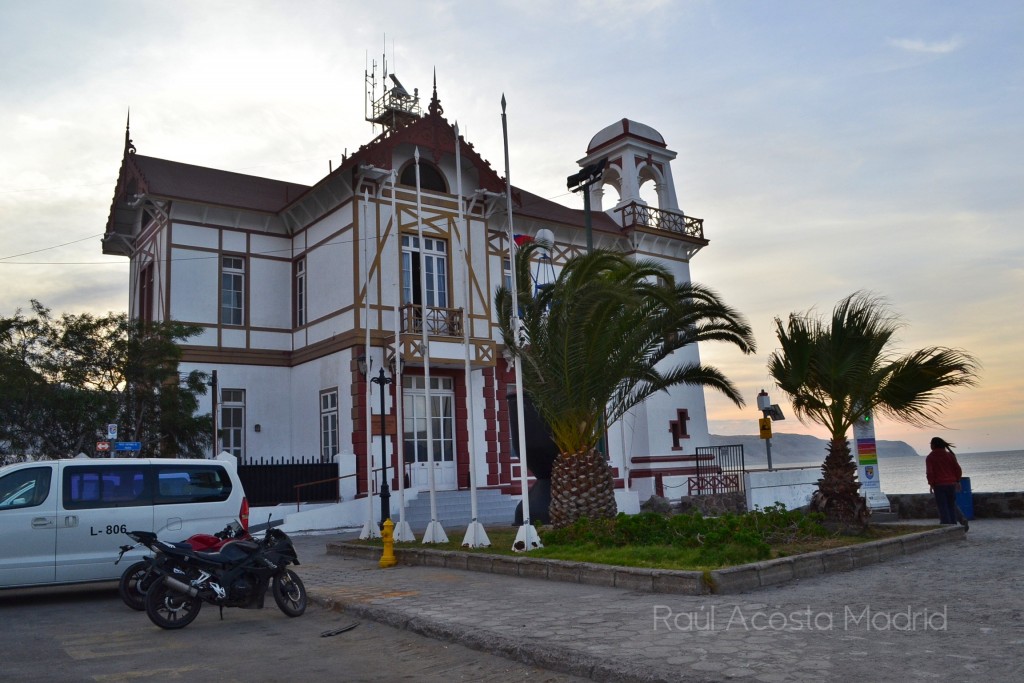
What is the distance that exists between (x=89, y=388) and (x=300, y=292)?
291 inches

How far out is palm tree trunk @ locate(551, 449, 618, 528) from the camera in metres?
12.8

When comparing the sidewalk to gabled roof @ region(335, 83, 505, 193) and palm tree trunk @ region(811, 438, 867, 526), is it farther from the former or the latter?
gabled roof @ region(335, 83, 505, 193)

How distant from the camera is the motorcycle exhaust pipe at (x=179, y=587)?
823 centimetres

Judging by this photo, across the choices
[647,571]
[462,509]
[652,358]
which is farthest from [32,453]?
[647,571]

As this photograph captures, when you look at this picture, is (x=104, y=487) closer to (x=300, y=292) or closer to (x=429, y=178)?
(x=300, y=292)

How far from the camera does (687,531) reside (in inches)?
443

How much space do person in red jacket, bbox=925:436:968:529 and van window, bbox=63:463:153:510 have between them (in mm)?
11828

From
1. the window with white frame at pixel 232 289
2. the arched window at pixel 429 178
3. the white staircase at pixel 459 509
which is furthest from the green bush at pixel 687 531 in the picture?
the window with white frame at pixel 232 289

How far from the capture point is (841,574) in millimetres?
9719

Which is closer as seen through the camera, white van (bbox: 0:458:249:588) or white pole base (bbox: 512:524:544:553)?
white van (bbox: 0:458:249:588)

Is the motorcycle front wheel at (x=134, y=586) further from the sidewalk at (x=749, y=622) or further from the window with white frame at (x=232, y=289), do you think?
the window with white frame at (x=232, y=289)

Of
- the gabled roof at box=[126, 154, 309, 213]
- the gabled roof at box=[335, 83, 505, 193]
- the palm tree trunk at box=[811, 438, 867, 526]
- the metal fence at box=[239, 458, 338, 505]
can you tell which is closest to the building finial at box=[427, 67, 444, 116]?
the gabled roof at box=[335, 83, 505, 193]

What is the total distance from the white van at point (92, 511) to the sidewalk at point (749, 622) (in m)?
1.91

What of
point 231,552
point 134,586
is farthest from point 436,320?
point 231,552
